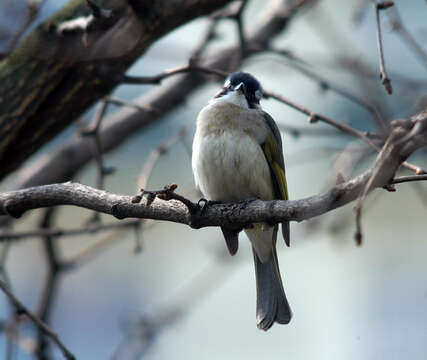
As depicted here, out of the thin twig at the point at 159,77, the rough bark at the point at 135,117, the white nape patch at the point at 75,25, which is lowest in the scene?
the rough bark at the point at 135,117

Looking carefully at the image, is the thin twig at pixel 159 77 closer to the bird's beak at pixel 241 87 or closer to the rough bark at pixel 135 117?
→ the bird's beak at pixel 241 87

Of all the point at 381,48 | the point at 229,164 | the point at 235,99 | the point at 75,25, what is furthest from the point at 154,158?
the point at 381,48

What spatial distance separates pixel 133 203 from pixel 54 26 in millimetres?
1595

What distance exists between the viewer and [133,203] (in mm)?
2859

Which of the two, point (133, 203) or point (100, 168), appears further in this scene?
point (100, 168)

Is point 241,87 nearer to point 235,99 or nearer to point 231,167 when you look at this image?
point 235,99

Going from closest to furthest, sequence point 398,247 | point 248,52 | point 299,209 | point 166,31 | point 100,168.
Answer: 1. point 299,209
2. point 166,31
3. point 100,168
4. point 248,52
5. point 398,247

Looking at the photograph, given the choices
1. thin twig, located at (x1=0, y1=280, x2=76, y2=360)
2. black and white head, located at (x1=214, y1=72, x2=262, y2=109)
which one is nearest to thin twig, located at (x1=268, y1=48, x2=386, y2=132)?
black and white head, located at (x1=214, y1=72, x2=262, y2=109)

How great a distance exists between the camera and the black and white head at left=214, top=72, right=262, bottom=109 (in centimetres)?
457

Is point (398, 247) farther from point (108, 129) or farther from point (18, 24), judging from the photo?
point (18, 24)

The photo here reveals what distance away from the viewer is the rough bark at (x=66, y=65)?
3803mm

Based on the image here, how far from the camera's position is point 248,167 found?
4.03 metres

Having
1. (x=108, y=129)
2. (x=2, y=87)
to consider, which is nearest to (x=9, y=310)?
(x=108, y=129)

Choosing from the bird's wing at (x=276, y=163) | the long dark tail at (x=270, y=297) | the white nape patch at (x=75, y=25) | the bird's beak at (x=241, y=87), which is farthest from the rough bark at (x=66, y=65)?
the long dark tail at (x=270, y=297)
